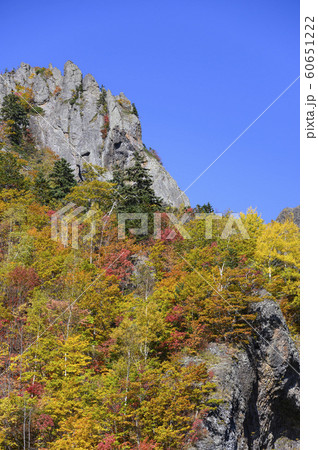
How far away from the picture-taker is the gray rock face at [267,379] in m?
24.0

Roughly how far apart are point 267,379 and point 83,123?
7911cm

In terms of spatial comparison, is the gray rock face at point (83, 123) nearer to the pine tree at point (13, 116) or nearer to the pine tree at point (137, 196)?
the pine tree at point (13, 116)

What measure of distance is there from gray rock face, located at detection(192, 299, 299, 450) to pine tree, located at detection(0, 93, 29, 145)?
7252 centimetres

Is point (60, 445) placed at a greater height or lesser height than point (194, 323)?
lesser

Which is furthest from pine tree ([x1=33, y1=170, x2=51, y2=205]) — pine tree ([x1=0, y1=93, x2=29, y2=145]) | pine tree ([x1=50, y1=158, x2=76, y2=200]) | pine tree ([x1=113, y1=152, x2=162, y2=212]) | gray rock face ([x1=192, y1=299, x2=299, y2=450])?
pine tree ([x1=0, y1=93, x2=29, y2=145])

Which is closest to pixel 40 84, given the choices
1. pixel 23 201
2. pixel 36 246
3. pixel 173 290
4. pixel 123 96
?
pixel 123 96

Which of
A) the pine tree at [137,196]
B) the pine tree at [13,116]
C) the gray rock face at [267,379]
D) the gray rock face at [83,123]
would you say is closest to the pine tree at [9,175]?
the pine tree at [137,196]

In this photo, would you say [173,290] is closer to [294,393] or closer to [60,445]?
[294,393]

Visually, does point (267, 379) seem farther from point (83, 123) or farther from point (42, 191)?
point (83, 123)

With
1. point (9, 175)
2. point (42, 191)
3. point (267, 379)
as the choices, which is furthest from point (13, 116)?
point (267, 379)

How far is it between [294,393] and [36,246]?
22116mm

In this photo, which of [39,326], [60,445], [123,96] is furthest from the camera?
[123,96]

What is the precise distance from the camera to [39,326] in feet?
72.7

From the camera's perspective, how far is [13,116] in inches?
3369
